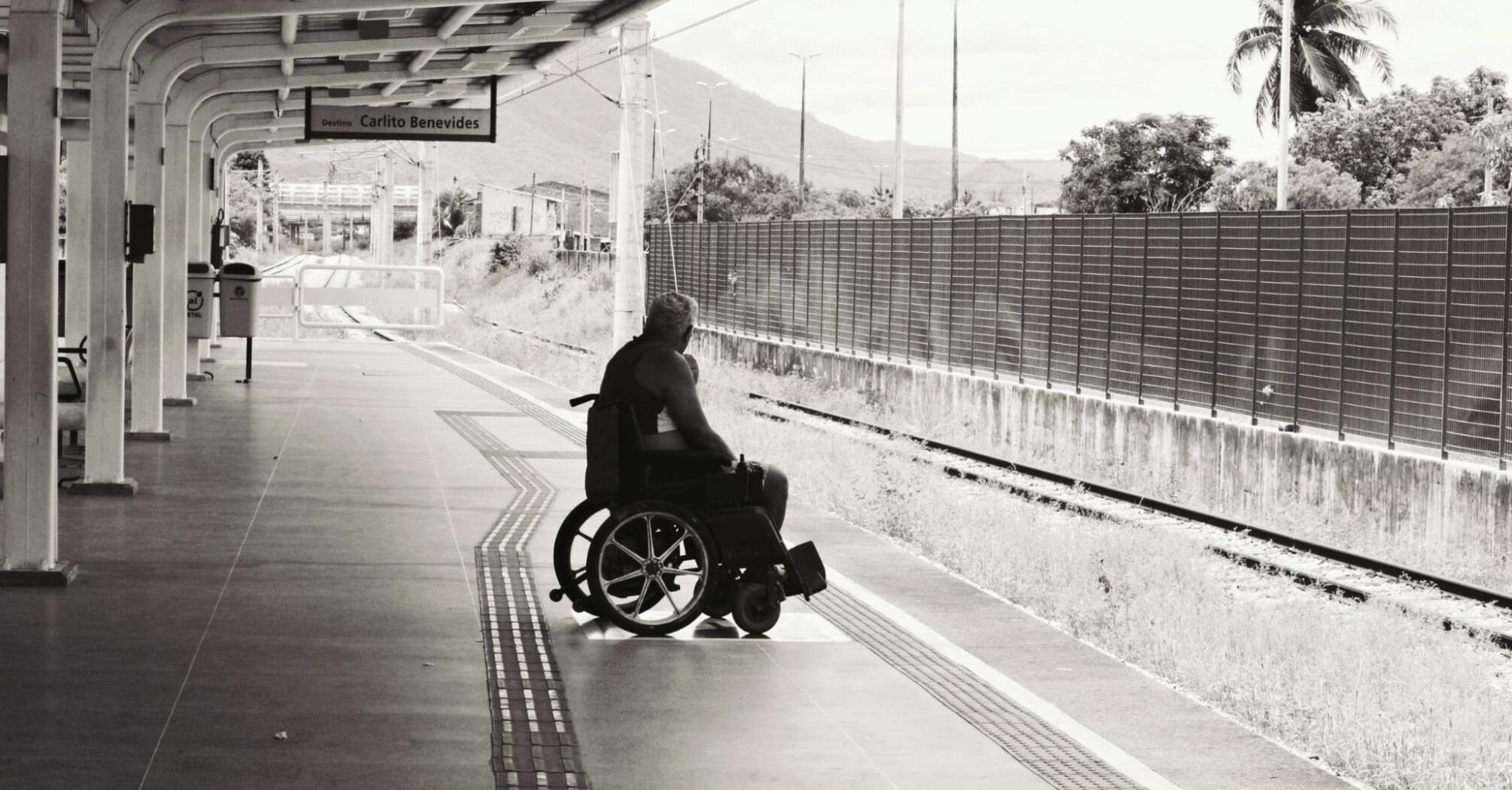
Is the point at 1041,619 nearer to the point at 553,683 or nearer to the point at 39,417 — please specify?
the point at 553,683

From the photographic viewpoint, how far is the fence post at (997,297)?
24.8 metres

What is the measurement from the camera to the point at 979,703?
766 centimetres

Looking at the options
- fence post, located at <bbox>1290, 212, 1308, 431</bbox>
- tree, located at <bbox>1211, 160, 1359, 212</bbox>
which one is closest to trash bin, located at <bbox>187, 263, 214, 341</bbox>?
fence post, located at <bbox>1290, 212, 1308, 431</bbox>

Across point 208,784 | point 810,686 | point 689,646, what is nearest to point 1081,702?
point 810,686

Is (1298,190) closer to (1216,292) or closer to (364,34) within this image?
(1216,292)

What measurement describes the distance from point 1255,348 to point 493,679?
12036 mm

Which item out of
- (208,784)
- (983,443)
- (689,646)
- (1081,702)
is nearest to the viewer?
(208,784)

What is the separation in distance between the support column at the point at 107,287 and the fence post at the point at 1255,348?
10.5 meters

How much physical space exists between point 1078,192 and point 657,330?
5918 cm

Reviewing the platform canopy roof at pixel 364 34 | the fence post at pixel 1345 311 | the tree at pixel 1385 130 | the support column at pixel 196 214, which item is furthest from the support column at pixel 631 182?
the tree at pixel 1385 130

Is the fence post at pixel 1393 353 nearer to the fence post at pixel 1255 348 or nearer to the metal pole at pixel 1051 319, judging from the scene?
the fence post at pixel 1255 348

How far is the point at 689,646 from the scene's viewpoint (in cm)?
865

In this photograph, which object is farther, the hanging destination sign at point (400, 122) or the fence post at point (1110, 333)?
the fence post at point (1110, 333)

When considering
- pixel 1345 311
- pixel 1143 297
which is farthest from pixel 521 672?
pixel 1143 297
